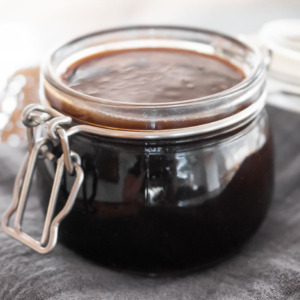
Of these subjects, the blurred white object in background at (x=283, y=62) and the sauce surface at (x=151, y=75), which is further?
the blurred white object in background at (x=283, y=62)

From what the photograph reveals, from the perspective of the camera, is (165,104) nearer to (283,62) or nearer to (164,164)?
(164,164)

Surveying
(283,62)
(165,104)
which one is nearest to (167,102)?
(165,104)

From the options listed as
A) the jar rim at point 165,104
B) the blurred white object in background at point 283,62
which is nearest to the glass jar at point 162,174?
the jar rim at point 165,104

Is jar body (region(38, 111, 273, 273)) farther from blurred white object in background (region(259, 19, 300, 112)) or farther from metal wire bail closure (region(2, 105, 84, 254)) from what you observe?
blurred white object in background (region(259, 19, 300, 112))

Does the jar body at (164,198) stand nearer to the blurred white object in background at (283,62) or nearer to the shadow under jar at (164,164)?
the shadow under jar at (164,164)

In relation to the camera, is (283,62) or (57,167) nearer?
(57,167)

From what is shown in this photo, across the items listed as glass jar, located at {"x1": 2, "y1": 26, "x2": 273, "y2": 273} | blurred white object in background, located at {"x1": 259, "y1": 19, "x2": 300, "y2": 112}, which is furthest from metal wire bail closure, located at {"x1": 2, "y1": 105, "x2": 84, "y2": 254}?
blurred white object in background, located at {"x1": 259, "y1": 19, "x2": 300, "y2": 112}
